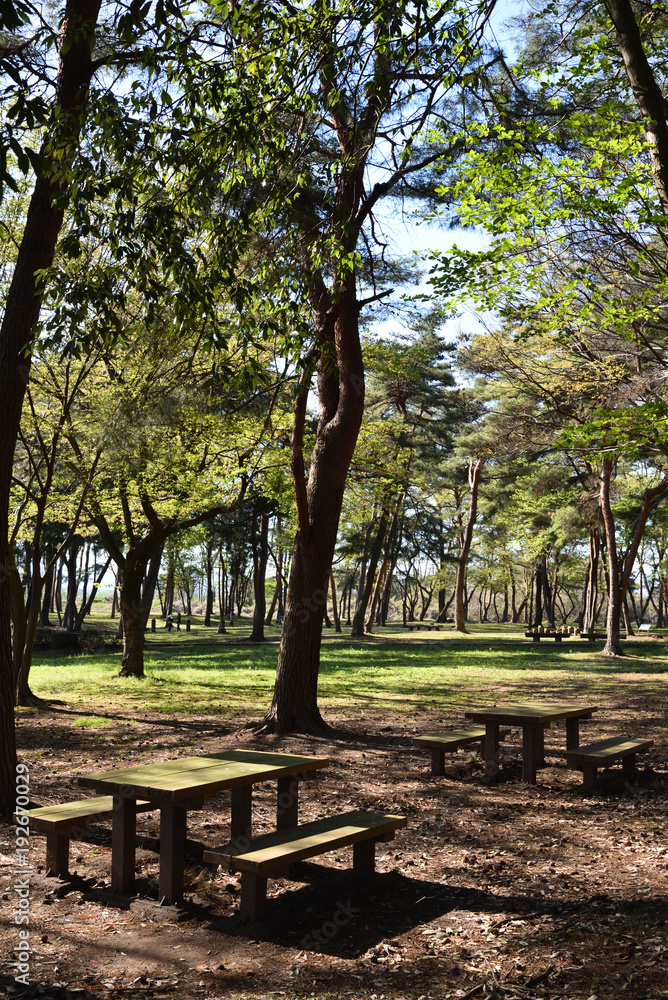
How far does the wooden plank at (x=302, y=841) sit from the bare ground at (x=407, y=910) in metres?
0.36

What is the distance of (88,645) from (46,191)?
844 inches

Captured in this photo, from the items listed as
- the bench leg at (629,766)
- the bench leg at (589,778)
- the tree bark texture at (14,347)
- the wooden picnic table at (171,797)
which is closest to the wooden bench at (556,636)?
the bench leg at (629,766)

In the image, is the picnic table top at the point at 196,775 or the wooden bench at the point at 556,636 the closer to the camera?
the picnic table top at the point at 196,775

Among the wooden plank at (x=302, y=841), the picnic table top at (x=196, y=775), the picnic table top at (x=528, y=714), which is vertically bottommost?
the wooden plank at (x=302, y=841)

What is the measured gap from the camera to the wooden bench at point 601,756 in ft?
20.7

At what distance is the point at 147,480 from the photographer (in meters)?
14.0

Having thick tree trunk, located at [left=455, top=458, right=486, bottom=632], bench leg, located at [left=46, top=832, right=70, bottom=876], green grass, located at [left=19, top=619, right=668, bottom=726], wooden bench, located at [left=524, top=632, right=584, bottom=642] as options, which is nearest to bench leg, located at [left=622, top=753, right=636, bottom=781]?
green grass, located at [left=19, top=619, right=668, bottom=726]

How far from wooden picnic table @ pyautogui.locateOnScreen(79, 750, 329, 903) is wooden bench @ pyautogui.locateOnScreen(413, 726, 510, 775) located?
2.46m

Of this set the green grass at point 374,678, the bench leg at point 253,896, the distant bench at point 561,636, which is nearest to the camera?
the bench leg at point 253,896

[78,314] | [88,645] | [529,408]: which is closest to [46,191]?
[78,314]

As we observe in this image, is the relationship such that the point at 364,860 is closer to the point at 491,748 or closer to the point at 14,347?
the point at 491,748

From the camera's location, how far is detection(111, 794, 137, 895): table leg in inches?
172

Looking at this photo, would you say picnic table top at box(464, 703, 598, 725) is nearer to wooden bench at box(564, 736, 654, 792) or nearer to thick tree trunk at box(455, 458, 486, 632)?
wooden bench at box(564, 736, 654, 792)

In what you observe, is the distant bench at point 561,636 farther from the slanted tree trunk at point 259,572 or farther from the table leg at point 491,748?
the table leg at point 491,748
